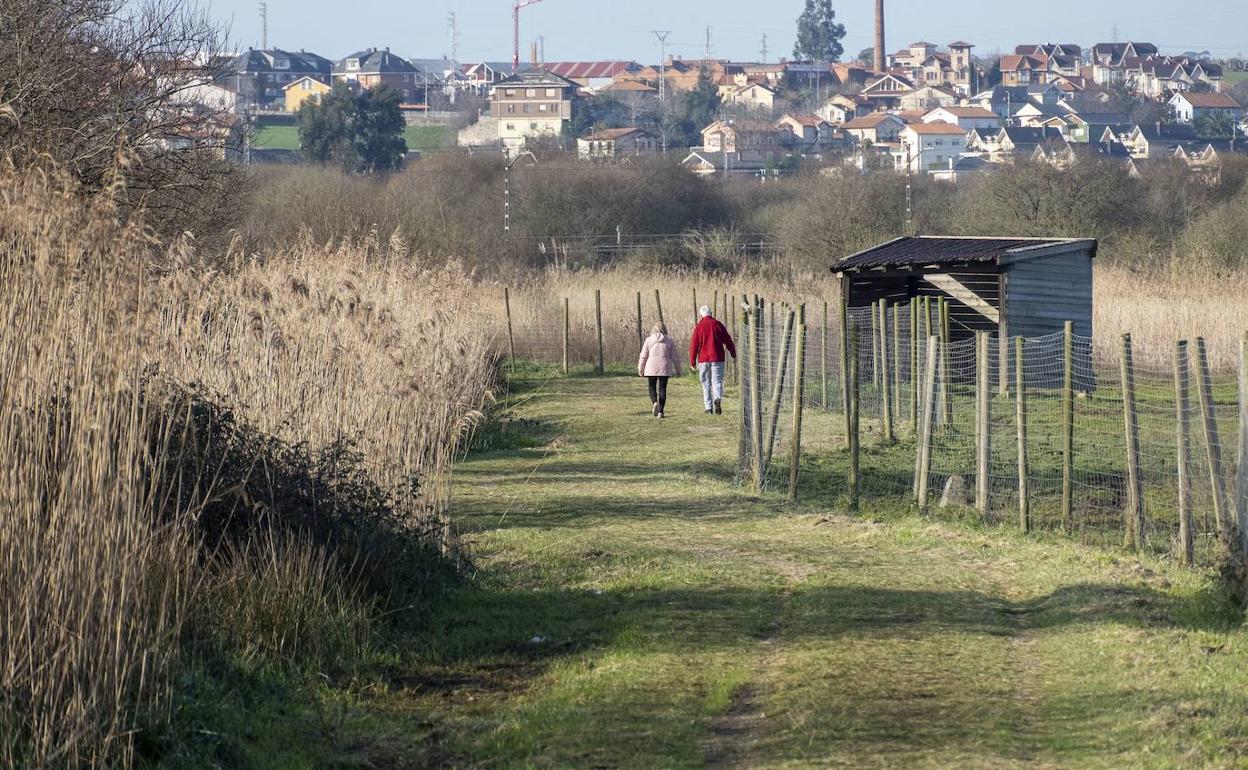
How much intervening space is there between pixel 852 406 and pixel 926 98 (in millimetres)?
158062

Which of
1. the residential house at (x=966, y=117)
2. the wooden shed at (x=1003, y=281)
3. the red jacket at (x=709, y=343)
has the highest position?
the residential house at (x=966, y=117)

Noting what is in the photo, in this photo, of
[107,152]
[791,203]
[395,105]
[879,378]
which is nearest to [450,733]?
[107,152]

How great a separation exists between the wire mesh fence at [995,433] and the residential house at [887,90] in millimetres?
145322

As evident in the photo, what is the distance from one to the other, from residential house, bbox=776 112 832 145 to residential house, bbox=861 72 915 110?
81.7 ft

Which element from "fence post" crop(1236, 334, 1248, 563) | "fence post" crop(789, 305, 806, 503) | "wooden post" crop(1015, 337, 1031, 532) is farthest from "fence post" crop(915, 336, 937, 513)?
"fence post" crop(1236, 334, 1248, 563)

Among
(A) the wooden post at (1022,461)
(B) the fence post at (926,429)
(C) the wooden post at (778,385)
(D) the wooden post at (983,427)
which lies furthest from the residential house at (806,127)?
(A) the wooden post at (1022,461)

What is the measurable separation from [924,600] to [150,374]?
492 centimetres

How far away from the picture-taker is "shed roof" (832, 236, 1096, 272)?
82.5 feet

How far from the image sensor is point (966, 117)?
148375 millimetres

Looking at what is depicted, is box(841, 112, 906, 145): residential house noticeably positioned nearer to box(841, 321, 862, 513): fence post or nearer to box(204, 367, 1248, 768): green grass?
box(841, 321, 862, 513): fence post

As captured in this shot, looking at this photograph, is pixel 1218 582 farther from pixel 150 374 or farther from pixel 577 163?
pixel 577 163

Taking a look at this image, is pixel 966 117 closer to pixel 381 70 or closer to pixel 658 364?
pixel 381 70

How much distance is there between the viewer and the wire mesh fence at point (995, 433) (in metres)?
11.4

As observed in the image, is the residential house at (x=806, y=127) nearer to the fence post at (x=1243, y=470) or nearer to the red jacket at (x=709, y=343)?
the red jacket at (x=709, y=343)
